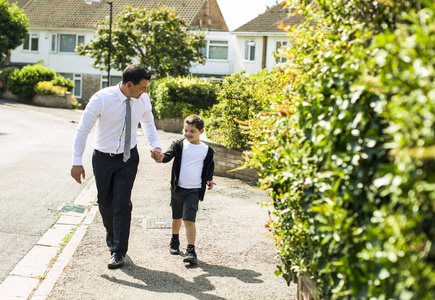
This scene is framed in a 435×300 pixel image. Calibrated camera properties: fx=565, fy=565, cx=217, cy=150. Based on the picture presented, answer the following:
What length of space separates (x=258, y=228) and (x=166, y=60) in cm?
2533

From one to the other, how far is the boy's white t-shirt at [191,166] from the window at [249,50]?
36.2 meters

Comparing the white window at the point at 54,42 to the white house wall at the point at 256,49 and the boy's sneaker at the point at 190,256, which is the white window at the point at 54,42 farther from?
the boy's sneaker at the point at 190,256

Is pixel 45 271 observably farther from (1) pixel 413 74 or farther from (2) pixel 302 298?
(1) pixel 413 74

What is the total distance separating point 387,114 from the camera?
7.54ft

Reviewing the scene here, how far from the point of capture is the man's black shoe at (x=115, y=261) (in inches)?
232

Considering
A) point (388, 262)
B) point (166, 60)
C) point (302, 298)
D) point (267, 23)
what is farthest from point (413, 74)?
point (267, 23)

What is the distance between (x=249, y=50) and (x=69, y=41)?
15.0 meters

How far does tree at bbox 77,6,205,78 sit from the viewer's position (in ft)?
106

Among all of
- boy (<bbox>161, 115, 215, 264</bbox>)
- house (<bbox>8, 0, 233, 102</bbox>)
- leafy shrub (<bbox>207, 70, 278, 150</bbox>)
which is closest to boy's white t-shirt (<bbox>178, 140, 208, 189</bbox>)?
boy (<bbox>161, 115, 215, 264</bbox>)

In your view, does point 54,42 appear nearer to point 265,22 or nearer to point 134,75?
point 265,22

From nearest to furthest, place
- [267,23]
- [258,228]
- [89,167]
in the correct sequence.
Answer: [258,228] < [89,167] < [267,23]

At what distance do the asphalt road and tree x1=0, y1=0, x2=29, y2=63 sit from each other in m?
18.9

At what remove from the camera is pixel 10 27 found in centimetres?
4128

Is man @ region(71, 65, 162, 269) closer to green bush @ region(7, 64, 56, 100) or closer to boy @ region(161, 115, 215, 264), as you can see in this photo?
boy @ region(161, 115, 215, 264)
